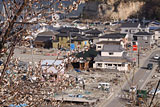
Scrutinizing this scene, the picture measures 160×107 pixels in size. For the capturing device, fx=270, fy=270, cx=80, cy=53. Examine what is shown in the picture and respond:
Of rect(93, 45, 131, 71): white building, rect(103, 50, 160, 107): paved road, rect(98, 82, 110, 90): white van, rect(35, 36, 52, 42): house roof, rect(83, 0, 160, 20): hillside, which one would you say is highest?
rect(83, 0, 160, 20): hillside

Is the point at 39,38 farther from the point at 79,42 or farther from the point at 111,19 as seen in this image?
the point at 111,19

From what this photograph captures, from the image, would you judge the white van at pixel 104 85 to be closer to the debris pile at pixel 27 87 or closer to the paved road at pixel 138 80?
the paved road at pixel 138 80

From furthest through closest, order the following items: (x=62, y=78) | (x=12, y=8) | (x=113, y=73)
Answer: (x=113, y=73), (x=62, y=78), (x=12, y=8)

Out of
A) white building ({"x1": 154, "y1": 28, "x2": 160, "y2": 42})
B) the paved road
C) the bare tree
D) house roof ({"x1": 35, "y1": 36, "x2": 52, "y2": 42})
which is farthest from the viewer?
white building ({"x1": 154, "y1": 28, "x2": 160, "y2": 42})

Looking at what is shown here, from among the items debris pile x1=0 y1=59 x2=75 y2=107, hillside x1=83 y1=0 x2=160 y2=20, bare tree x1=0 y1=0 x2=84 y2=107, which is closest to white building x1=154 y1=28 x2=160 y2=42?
hillside x1=83 y1=0 x2=160 y2=20

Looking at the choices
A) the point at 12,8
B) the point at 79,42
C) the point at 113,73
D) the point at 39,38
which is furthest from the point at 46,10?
the point at 39,38

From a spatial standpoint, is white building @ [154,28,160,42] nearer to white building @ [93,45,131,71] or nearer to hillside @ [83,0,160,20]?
white building @ [93,45,131,71]

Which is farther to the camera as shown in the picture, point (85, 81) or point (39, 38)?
point (39, 38)

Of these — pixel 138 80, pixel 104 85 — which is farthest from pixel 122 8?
pixel 104 85
